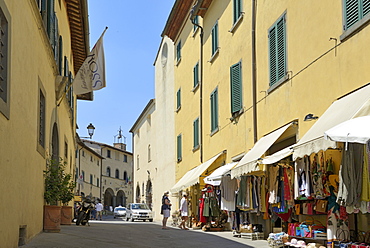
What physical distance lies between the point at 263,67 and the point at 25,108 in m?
6.99

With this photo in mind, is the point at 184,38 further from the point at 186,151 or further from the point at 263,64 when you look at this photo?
the point at 263,64

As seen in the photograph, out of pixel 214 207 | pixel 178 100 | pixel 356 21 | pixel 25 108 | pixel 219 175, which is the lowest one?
pixel 214 207

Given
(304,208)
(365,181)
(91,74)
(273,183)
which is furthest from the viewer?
(91,74)

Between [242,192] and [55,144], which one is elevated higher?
[55,144]

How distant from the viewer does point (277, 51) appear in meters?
15.1

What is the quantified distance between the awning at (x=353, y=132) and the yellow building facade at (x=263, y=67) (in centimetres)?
207

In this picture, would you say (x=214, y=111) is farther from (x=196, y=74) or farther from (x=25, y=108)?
(x=25, y=108)

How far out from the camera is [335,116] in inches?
413

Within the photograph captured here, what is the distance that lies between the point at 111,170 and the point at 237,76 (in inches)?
2456

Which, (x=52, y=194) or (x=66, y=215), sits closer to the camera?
(x=52, y=194)

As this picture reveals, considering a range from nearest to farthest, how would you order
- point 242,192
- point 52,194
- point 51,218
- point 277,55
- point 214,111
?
point 277,55 → point 242,192 → point 51,218 → point 52,194 → point 214,111

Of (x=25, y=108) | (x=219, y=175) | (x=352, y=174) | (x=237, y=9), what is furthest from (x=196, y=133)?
(x=352, y=174)

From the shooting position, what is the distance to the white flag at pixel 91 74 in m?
19.0

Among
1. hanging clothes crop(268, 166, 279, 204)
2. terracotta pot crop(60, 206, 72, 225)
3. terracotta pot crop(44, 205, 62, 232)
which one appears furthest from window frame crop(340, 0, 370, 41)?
terracotta pot crop(60, 206, 72, 225)
